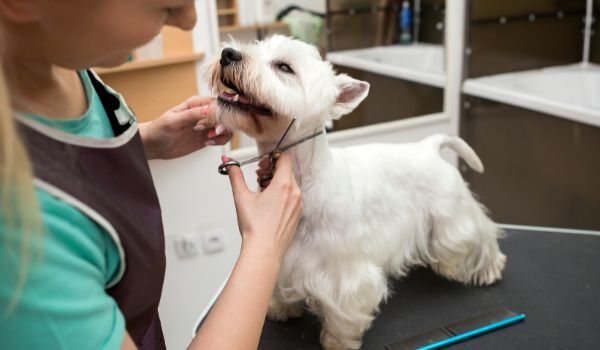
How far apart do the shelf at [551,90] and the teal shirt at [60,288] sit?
1.79 m

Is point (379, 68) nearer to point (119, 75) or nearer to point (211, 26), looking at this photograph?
point (211, 26)

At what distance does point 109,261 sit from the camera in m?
0.58

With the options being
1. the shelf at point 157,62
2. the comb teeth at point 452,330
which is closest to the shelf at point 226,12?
the shelf at point 157,62

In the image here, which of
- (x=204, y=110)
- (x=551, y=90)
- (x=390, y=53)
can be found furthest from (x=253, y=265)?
(x=390, y=53)

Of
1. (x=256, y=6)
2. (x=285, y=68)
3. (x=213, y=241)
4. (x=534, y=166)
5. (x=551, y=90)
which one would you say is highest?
(x=256, y=6)

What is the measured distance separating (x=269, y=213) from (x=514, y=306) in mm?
697

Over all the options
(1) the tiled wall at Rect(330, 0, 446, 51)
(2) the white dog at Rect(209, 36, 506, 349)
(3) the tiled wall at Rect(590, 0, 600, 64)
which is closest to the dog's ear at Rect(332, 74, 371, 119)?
(2) the white dog at Rect(209, 36, 506, 349)

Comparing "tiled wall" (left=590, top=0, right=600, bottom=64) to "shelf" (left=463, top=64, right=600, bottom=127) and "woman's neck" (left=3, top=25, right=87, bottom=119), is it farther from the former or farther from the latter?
"woman's neck" (left=3, top=25, right=87, bottom=119)

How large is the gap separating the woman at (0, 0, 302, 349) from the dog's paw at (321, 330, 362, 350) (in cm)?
40

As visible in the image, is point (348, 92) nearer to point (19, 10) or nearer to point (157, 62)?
point (19, 10)

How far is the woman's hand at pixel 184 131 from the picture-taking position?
0.98m

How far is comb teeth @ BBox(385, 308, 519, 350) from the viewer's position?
106cm

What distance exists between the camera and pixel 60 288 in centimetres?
48

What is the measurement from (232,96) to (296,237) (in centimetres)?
31
